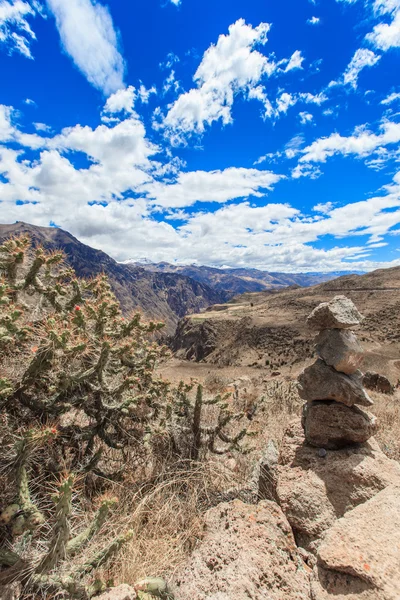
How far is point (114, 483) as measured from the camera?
4.16 m

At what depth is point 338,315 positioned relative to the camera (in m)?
5.08

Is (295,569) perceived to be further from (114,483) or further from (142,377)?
(142,377)

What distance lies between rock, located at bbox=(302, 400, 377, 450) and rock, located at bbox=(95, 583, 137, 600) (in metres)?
3.59

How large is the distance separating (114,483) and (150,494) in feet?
1.91

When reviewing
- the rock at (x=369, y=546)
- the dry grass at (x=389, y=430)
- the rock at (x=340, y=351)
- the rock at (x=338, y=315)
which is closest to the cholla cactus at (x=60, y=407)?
the rock at (x=369, y=546)

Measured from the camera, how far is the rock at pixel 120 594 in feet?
8.14

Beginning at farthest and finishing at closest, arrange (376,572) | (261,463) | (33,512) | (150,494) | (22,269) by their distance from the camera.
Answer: (22,269) → (261,463) → (150,494) → (33,512) → (376,572)

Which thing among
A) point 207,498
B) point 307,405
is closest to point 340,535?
point 207,498

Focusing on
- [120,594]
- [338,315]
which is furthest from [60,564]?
[338,315]

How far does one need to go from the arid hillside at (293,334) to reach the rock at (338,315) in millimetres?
16945

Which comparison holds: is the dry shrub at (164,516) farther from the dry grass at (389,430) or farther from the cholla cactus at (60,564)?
the dry grass at (389,430)

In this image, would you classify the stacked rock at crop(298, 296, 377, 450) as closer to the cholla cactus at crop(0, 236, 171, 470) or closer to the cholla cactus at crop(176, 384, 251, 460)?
the cholla cactus at crop(176, 384, 251, 460)

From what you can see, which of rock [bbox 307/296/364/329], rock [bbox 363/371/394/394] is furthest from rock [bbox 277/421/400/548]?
rock [bbox 363/371/394/394]

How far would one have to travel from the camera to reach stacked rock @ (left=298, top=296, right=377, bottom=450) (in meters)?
4.95
